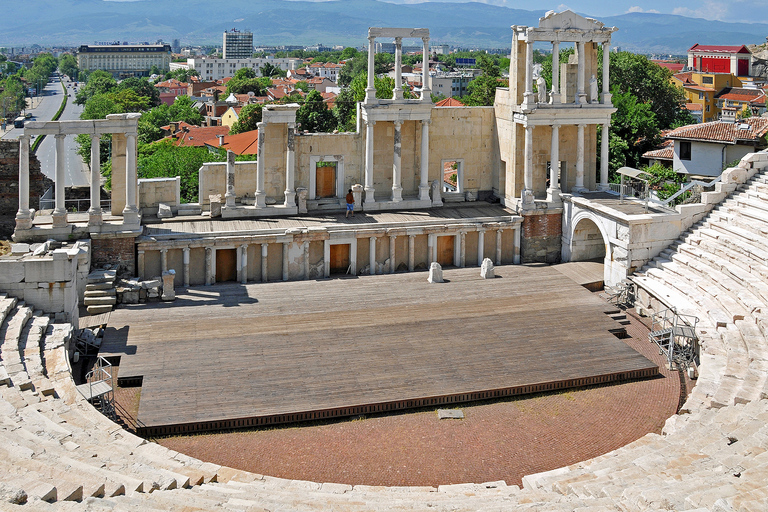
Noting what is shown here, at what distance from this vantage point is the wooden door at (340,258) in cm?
3119

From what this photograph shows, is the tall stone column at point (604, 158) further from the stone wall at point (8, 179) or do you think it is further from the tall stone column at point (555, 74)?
the stone wall at point (8, 179)

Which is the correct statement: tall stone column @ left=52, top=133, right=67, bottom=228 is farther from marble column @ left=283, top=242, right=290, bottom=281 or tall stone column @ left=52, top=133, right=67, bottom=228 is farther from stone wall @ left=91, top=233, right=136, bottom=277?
marble column @ left=283, top=242, right=290, bottom=281

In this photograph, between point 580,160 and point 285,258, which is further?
point 580,160

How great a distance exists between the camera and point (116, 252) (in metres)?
28.9

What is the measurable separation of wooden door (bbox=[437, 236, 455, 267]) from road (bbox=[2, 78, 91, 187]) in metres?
16.4

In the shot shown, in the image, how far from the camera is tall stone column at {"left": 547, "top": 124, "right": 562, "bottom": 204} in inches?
1321

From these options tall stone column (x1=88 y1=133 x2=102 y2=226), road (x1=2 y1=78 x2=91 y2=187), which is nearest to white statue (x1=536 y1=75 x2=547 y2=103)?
tall stone column (x1=88 y1=133 x2=102 y2=226)

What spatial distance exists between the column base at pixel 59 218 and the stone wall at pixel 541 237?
1677 cm

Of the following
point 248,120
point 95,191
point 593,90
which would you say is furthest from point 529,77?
point 248,120

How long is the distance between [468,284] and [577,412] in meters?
9.43

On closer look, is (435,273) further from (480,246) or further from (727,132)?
(727,132)

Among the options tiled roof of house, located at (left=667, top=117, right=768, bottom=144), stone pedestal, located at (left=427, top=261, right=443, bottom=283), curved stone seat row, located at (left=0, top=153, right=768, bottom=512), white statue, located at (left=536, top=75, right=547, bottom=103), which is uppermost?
white statue, located at (left=536, top=75, right=547, bottom=103)

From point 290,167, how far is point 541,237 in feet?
33.3

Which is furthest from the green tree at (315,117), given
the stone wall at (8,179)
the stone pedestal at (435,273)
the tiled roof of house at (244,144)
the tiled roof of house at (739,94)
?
the stone pedestal at (435,273)
